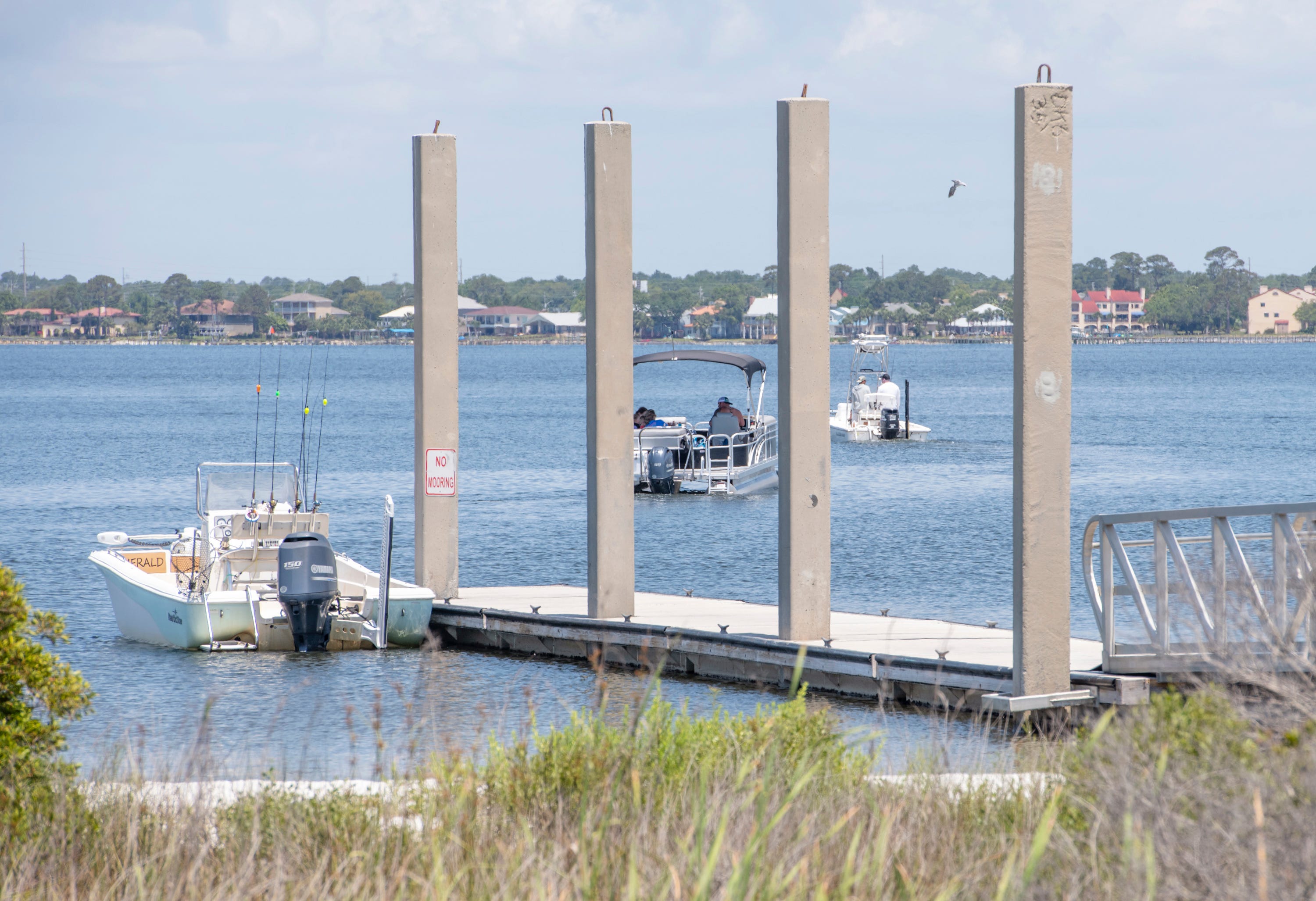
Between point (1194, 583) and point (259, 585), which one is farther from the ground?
point (1194, 583)

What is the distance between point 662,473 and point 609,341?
72.5ft

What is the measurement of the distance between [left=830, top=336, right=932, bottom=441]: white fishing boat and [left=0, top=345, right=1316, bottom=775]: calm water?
74 centimetres

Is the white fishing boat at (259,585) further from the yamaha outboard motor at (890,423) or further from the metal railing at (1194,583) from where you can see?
the yamaha outboard motor at (890,423)

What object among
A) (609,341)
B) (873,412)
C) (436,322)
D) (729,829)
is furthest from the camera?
(873,412)

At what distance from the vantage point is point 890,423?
54.2m

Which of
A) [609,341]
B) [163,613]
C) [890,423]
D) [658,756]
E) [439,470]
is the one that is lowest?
[163,613]

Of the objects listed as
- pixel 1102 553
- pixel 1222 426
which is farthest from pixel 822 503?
pixel 1222 426

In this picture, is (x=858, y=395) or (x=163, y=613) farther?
(x=858, y=395)

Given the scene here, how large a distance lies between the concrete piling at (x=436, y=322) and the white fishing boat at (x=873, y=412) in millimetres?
38390

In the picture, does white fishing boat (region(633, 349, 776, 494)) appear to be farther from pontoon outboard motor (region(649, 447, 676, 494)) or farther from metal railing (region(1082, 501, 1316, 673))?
metal railing (region(1082, 501, 1316, 673))

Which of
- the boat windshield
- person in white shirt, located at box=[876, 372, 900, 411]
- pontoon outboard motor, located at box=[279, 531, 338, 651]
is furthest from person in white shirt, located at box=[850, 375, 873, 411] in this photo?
pontoon outboard motor, located at box=[279, 531, 338, 651]

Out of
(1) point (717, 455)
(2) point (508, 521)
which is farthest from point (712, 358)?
(2) point (508, 521)

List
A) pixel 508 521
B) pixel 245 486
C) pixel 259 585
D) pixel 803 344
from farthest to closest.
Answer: pixel 508 521 < pixel 245 486 < pixel 259 585 < pixel 803 344

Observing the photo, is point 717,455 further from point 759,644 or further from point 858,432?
point 759,644
